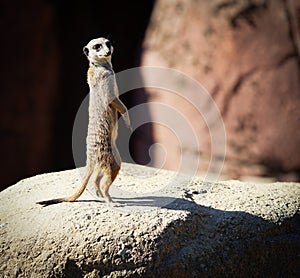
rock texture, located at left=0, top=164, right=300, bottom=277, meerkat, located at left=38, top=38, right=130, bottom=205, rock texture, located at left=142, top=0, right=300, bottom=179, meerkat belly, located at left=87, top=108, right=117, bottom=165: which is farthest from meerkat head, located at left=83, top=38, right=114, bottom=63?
rock texture, located at left=142, top=0, right=300, bottom=179

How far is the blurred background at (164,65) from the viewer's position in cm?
381


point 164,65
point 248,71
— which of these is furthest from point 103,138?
point 164,65

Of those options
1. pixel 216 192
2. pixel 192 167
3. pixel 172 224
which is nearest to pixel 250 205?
pixel 216 192

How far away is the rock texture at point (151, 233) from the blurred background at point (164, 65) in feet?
4.23

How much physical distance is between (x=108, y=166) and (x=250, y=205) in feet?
2.07

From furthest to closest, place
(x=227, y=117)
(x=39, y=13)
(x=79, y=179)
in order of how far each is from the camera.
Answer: (x=39, y=13), (x=227, y=117), (x=79, y=179)

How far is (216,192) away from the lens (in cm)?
263

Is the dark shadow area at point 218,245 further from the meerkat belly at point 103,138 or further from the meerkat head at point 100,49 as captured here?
the meerkat head at point 100,49

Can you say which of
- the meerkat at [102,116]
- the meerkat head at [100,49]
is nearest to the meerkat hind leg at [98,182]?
the meerkat at [102,116]

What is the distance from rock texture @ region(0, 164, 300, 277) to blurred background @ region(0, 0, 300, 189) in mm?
1288

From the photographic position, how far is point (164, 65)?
414cm

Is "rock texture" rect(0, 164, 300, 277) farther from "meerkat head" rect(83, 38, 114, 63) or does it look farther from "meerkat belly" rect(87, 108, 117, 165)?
"meerkat head" rect(83, 38, 114, 63)

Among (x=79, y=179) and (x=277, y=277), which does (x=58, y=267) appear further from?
(x=277, y=277)

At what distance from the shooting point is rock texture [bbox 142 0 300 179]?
379 cm
